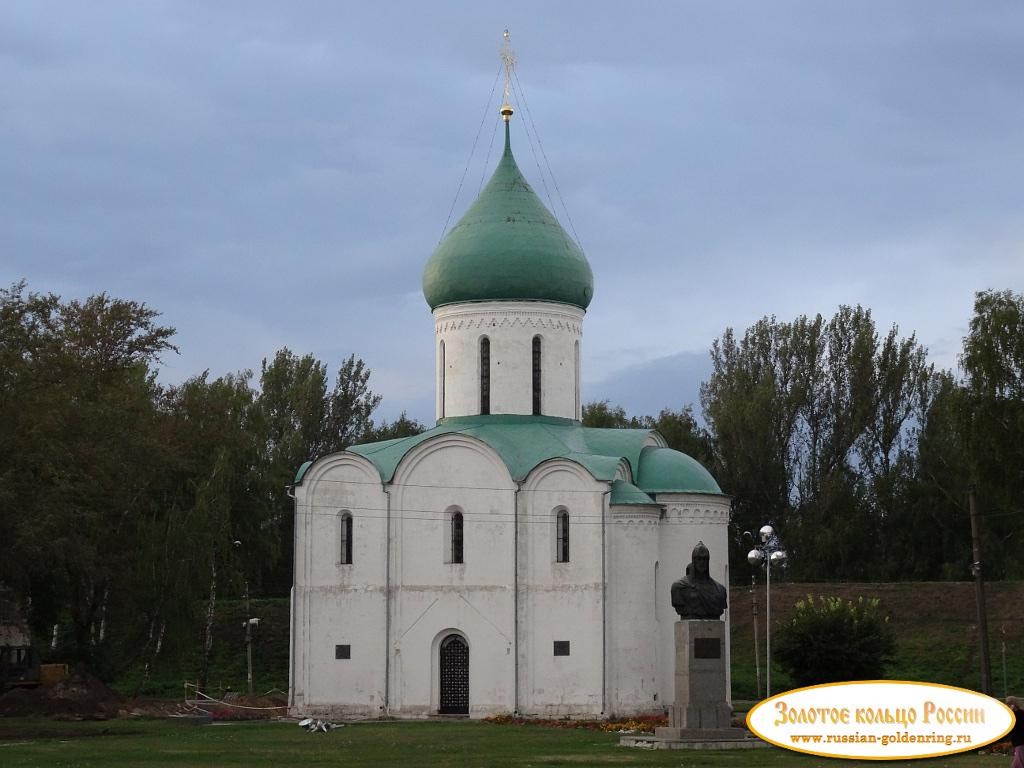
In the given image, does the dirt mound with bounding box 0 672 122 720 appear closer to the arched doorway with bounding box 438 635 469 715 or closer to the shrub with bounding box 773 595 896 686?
the arched doorway with bounding box 438 635 469 715

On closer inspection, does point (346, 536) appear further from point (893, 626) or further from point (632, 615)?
point (893, 626)

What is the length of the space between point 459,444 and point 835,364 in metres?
20.9

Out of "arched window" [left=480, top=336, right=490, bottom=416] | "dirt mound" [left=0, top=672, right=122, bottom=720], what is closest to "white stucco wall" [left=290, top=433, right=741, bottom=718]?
"arched window" [left=480, top=336, right=490, bottom=416]

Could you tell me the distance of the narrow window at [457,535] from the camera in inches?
1326

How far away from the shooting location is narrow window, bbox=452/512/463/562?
111 feet

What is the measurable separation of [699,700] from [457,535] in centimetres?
1064

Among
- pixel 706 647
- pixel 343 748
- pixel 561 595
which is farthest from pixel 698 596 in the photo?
pixel 561 595

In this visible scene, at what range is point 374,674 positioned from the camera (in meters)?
33.5

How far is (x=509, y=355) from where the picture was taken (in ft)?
116

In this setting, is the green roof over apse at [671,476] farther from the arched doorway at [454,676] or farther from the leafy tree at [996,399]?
the leafy tree at [996,399]

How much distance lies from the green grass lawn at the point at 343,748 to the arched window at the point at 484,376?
7.77 m

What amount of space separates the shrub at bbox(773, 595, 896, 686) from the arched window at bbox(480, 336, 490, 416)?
25.7 ft

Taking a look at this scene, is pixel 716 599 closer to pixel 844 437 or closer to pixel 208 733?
pixel 208 733

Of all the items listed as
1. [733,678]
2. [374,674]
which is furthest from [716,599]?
Answer: [733,678]
